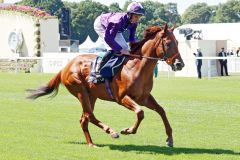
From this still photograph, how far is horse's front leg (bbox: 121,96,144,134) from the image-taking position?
9281 millimetres

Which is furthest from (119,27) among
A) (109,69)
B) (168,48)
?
(168,48)

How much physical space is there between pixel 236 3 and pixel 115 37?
135390 millimetres

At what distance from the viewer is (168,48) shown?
378 inches

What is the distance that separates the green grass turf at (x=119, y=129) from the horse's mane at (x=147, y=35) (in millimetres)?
1608

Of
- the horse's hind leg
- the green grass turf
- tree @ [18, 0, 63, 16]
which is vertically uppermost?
tree @ [18, 0, 63, 16]

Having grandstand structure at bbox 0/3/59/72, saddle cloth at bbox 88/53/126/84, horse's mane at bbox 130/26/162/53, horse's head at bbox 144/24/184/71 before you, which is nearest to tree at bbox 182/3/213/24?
grandstand structure at bbox 0/3/59/72

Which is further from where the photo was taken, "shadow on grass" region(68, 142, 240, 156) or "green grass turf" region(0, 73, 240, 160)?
"shadow on grass" region(68, 142, 240, 156)

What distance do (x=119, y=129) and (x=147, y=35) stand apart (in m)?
2.88

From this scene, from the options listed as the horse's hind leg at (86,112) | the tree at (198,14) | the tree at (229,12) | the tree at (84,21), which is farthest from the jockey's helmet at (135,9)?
the tree at (198,14)

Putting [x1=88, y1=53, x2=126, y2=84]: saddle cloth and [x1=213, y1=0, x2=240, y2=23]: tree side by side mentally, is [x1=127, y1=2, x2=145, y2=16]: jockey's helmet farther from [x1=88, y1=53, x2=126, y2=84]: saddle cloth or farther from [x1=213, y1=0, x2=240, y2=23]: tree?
[x1=213, y1=0, x2=240, y2=23]: tree

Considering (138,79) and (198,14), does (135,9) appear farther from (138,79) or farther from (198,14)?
(198,14)

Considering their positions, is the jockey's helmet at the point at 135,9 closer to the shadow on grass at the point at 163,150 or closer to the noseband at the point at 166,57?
the noseband at the point at 166,57

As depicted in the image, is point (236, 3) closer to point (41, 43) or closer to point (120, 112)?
point (41, 43)

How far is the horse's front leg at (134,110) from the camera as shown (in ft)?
30.5
